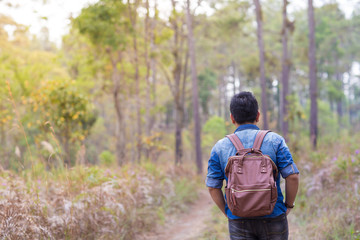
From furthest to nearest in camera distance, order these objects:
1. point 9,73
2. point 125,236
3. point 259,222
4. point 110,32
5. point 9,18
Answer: point 9,18
point 9,73
point 110,32
point 125,236
point 259,222

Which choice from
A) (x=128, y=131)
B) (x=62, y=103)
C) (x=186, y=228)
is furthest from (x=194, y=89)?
(x=128, y=131)

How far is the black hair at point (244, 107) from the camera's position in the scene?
2.36 m

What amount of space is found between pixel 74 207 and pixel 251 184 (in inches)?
116

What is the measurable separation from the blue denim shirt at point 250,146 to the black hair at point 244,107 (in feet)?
0.17

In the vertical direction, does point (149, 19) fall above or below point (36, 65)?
above

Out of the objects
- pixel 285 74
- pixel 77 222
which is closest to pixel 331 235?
pixel 77 222

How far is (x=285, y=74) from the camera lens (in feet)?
58.6

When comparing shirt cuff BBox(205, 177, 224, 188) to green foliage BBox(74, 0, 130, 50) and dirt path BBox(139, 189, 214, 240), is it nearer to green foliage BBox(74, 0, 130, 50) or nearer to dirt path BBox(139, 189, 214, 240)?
dirt path BBox(139, 189, 214, 240)

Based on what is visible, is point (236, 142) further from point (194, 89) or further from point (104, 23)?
point (194, 89)

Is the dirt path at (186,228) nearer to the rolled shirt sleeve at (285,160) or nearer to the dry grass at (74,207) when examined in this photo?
the dry grass at (74,207)

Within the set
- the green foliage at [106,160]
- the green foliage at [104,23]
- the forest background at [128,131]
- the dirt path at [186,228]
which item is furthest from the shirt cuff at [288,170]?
the green foliage at [104,23]

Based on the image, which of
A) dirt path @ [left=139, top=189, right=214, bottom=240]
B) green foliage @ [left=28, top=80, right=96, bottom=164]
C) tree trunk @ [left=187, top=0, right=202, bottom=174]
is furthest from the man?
tree trunk @ [left=187, top=0, right=202, bottom=174]

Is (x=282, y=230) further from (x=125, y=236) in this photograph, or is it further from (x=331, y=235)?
(x=125, y=236)

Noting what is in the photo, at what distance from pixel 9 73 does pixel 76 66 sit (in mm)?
5223
